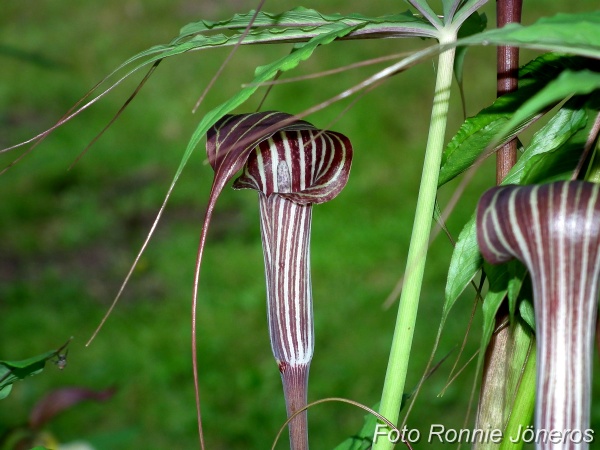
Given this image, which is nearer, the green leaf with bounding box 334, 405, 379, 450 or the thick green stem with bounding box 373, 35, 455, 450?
the thick green stem with bounding box 373, 35, 455, 450

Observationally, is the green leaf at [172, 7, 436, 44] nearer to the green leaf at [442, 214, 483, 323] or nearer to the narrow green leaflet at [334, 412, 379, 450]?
the green leaf at [442, 214, 483, 323]

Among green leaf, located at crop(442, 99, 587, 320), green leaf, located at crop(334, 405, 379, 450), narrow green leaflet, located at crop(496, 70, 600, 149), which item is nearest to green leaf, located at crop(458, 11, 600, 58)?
narrow green leaflet, located at crop(496, 70, 600, 149)

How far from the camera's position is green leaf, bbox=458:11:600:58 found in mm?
251

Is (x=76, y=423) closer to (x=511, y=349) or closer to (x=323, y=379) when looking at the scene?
(x=323, y=379)

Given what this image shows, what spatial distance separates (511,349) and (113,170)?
9.18 feet

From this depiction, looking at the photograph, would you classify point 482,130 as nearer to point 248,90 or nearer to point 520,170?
point 520,170

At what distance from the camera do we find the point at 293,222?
473mm

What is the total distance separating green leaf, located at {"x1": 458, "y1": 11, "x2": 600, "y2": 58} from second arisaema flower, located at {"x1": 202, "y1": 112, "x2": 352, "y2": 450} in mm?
194

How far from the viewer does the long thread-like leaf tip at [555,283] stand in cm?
28

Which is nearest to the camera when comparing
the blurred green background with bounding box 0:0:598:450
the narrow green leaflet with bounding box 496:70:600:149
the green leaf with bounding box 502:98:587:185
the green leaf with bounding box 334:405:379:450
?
the narrow green leaflet with bounding box 496:70:600:149

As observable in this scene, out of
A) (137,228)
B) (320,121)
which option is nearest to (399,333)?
(137,228)

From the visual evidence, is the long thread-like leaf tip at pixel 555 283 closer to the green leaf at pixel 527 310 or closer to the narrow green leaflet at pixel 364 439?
the green leaf at pixel 527 310

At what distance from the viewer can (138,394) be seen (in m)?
1.99

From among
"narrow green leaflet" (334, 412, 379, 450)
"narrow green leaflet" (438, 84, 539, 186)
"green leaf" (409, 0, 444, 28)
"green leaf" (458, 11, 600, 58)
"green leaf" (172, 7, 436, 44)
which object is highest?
"green leaf" (409, 0, 444, 28)
